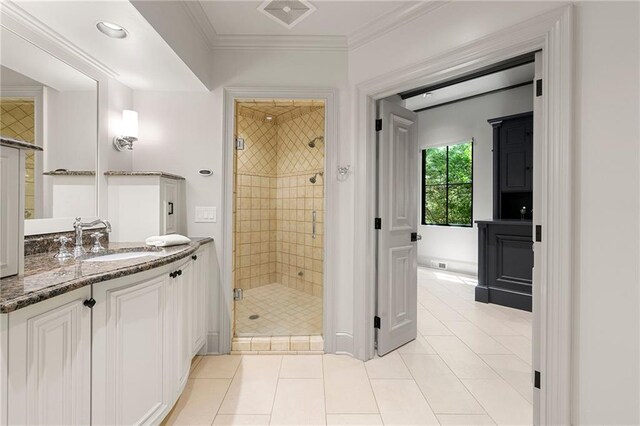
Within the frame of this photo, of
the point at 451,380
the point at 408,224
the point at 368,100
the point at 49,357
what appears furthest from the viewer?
the point at 408,224

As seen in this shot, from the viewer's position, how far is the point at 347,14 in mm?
2027

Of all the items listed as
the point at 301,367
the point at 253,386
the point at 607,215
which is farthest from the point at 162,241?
the point at 607,215

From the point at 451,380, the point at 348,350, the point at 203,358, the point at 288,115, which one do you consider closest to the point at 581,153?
the point at 451,380

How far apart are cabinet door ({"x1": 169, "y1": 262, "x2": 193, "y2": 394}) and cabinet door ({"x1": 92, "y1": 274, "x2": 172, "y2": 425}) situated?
0.08 metres

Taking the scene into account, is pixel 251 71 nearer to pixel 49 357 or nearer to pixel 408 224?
pixel 408 224

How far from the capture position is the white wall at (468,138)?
14.2 ft

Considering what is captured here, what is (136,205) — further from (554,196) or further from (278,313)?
(554,196)

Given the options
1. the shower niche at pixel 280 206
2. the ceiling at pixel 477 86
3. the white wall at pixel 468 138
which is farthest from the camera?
the white wall at pixel 468 138

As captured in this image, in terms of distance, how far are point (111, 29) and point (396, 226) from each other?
2389 mm

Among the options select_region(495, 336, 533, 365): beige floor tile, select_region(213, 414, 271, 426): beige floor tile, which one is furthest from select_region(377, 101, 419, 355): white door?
select_region(213, 414, 271, 426): beige floor tile

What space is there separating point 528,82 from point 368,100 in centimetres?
329

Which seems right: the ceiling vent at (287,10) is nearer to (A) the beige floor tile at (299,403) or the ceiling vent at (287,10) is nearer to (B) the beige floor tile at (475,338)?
(A) the beige floor tile at (299,403)

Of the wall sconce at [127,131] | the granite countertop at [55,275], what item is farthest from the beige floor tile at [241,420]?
the wall sconce at [127,131]

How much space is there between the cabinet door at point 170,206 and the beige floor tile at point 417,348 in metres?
2.24
